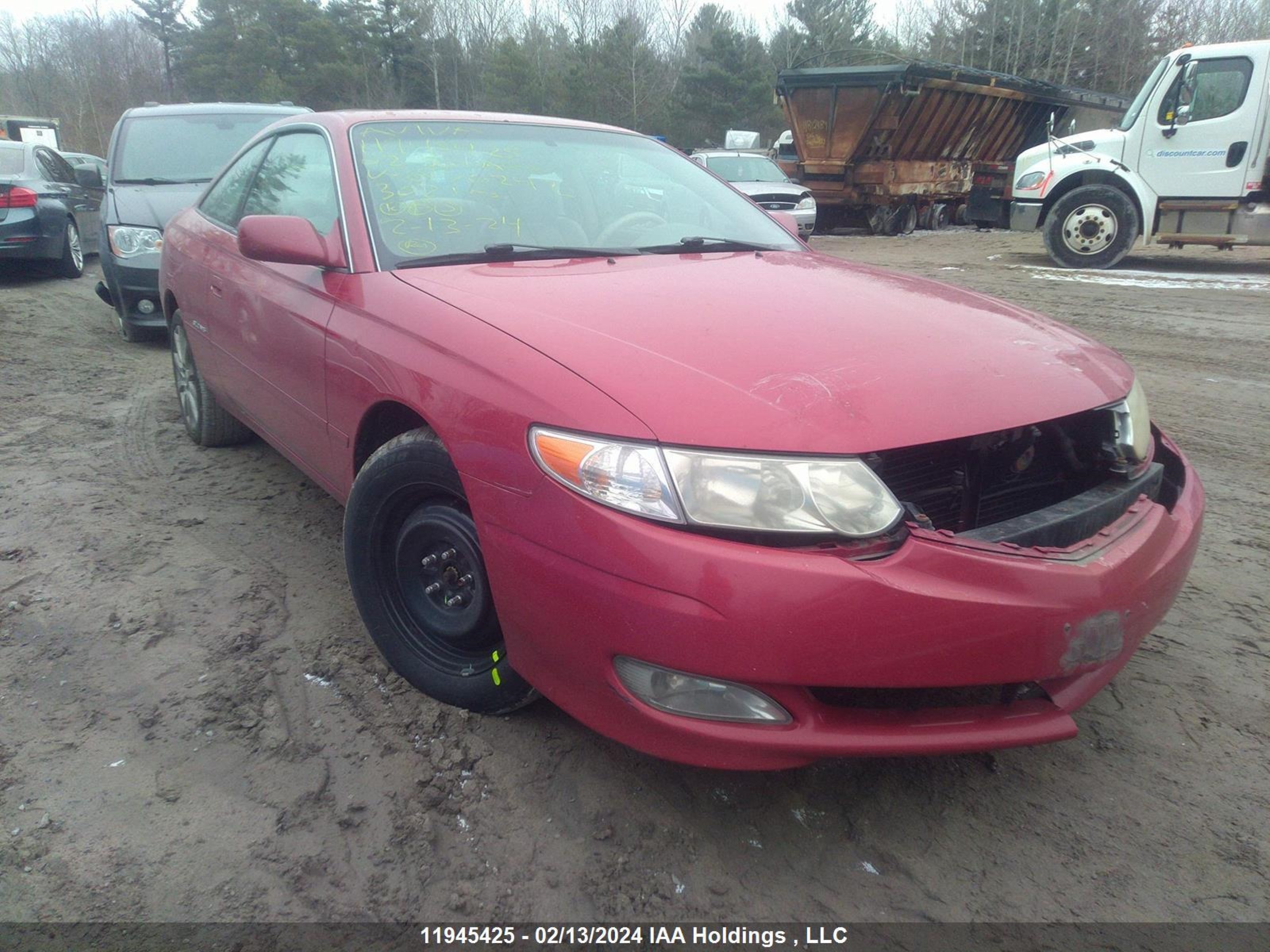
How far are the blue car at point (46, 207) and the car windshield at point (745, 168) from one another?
8922 millimetres

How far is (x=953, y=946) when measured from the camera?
5.70ft

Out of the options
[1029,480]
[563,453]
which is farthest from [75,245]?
[1029,480]

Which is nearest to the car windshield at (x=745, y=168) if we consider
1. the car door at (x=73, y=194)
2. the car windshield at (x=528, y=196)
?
the car door at (x=73, y=194)

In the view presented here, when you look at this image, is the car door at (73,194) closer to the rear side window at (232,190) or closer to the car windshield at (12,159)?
the car windshield at (12,159)

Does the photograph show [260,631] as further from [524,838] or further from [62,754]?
[524,838]

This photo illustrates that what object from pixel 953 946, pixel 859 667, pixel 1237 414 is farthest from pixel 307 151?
pixel 1237 414

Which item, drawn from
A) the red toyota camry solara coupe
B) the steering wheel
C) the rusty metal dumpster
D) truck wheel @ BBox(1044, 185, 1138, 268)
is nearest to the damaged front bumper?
the red toyota camry solara coupe

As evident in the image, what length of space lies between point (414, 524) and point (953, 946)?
1.55 meters

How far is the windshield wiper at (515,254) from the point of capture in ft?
8.64

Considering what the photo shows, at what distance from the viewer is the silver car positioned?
14102mm

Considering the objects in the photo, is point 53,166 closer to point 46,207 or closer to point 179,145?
→ point 46,207

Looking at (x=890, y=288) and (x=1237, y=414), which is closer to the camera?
(x=890, y=288)

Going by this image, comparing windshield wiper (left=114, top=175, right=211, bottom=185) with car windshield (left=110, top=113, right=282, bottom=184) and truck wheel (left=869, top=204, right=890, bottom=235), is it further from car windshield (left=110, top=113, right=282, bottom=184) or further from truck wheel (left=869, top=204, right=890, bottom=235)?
truck wheel (left=869, top=204, right=890, bottom=235)

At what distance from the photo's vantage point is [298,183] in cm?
329
